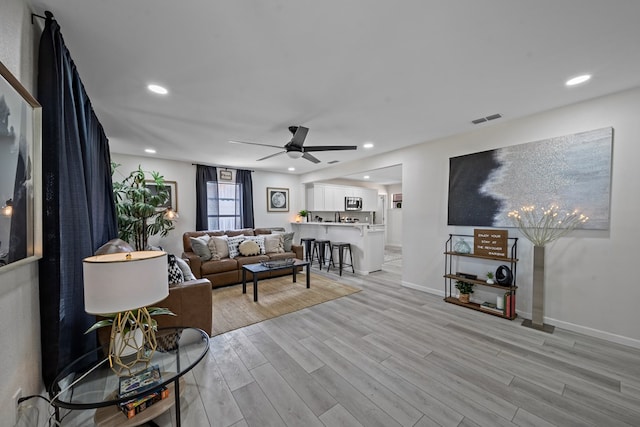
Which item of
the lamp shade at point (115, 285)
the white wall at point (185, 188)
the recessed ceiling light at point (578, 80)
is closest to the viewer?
the lamp shade at point (115, 285)

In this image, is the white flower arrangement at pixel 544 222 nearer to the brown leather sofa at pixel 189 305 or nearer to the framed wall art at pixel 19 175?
the brown leather sofa at pixel 189 305

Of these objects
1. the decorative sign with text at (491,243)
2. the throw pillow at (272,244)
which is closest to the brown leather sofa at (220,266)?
the throw pillow at (272,244)

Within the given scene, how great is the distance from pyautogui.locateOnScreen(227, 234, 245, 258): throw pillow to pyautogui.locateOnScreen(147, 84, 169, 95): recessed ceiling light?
3.24 meters

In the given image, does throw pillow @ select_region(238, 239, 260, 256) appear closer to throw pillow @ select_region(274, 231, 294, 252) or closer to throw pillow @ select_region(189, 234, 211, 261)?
throw pillow @ select_region(189, 234, 211, 261)

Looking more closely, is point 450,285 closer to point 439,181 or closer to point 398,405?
point 439,181

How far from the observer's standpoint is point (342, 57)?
1.95 m

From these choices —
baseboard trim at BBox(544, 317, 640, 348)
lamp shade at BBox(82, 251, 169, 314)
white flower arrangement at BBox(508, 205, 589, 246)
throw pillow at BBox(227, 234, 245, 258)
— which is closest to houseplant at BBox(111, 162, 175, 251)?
throw pillow at BBox(227, 234, 245, 258)

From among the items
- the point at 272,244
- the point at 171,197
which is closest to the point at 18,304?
the point at 272,244

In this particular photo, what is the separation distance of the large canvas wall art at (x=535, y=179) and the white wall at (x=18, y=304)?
4.47 meters

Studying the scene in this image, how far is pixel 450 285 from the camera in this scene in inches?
152

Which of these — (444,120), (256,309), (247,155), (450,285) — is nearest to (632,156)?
(444,120)

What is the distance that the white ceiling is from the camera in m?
1.52

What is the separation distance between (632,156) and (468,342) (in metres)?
2.57

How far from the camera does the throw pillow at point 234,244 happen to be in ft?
16.6
